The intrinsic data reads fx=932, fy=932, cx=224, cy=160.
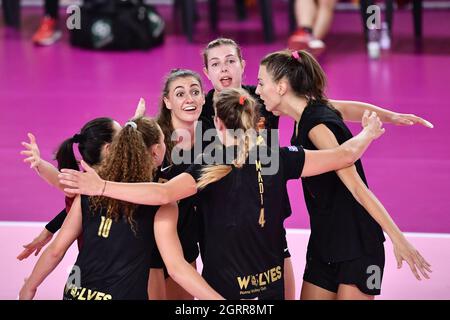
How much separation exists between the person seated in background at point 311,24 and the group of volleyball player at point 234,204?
594 centimetres

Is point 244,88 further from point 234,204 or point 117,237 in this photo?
point 117,237

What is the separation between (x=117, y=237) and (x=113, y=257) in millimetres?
94

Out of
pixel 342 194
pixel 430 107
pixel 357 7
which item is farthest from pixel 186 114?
pixel 357 7

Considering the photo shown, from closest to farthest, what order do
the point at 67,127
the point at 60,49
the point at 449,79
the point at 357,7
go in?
the point at 67,127, the point at 449,79, the point at 60,49, the point at 357,7

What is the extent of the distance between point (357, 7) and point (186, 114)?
29.7 ft

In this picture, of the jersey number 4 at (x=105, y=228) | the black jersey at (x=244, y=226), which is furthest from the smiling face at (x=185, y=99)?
Answer: the jersey number 4 at (x=105, y=228)

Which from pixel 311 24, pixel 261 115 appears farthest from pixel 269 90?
pixel 311 24

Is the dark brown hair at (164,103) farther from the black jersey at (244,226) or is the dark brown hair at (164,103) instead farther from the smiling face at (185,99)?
the black jersey at (244,226)

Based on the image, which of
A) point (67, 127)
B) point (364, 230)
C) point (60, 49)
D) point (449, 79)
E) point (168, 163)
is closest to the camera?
point (364, 230)

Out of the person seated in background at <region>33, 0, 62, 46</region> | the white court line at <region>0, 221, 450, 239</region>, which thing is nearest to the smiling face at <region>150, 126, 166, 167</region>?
the white court line at <region>0, 221, 450, 239</region>

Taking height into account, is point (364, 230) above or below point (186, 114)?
below

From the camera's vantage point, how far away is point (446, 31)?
40.0 ft

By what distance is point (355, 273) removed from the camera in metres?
4.60
